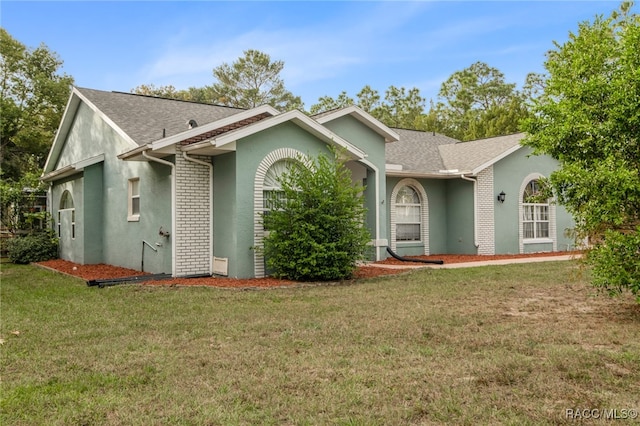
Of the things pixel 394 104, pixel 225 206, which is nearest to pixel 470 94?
pixel 394 104

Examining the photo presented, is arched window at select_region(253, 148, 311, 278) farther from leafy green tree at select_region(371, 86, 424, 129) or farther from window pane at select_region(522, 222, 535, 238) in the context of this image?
leafy green tree at select_region(371, 86, 424, 129)

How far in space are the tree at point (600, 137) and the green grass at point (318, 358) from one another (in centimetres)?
101

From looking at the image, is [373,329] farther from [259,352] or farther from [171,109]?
[171,109]

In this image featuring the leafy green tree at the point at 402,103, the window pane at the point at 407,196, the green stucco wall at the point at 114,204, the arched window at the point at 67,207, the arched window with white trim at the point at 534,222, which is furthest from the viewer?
the leafy green tree at the point at 402,103

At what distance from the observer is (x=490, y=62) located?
4562 cm

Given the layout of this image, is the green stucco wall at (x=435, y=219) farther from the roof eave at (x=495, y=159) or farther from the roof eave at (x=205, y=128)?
the roof eave at (x=205, y=128)

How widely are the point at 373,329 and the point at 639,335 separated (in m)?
2.95

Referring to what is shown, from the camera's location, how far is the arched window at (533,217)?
58.9 ft

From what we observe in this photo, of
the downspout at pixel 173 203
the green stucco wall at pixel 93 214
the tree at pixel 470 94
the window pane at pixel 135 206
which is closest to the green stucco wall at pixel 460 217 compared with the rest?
the downspout at pixel 173 203

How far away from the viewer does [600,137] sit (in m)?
6.47

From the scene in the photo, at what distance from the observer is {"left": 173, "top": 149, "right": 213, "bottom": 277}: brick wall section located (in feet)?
36.3

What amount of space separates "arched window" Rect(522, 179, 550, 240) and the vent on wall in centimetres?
1158

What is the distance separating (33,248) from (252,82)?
30655mm

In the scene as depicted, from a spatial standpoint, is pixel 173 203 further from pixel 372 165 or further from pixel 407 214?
pixel 407 214
